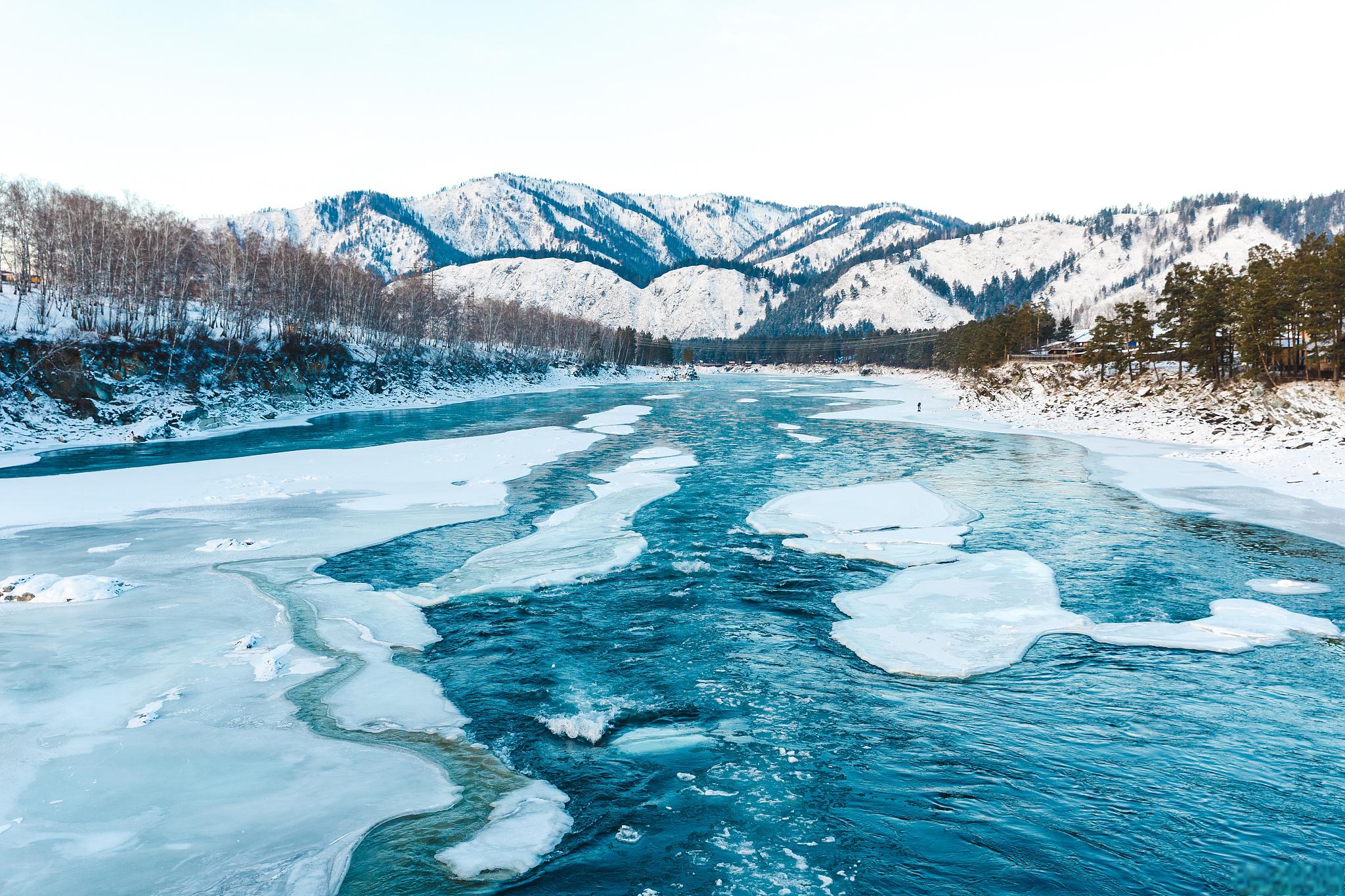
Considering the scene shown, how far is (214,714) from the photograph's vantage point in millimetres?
9320

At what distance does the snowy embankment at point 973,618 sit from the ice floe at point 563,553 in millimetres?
5369

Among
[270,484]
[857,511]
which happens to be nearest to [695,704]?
[857,511]

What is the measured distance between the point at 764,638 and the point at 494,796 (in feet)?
21.2

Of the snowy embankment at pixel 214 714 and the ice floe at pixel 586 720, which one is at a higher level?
the snowy embankment at pixel 214 714

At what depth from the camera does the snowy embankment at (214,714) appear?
666 centimetres

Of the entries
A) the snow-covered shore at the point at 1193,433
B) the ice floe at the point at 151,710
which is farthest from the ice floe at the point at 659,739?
the snow-covered shore at the point at 1193,433

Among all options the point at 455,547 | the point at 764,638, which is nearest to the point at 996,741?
the point at 764,638

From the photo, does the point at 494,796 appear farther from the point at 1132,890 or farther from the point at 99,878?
the point at 1132,890

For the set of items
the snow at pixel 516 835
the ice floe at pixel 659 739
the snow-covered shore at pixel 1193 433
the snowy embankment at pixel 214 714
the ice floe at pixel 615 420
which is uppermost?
the snow-covered shore at pixel 1193 433

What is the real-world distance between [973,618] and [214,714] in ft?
43.2

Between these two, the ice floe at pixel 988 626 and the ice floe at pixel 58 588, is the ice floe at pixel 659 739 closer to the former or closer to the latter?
the ice floe at pixel 988 626

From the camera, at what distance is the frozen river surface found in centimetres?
693

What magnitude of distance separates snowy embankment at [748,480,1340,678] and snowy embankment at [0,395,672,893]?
6521mm

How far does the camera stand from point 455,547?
62.6 feet
